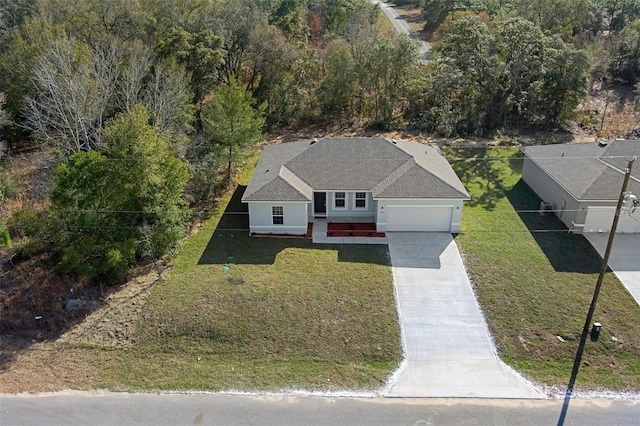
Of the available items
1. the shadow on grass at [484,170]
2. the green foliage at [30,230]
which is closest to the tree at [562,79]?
the shadow on grass at [484,170]

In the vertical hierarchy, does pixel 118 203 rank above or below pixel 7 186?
above

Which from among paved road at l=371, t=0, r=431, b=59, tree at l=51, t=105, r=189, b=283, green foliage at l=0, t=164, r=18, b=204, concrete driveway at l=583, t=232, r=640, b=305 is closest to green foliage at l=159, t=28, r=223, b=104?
green foliage at l=0, t=164, r=18, b=204

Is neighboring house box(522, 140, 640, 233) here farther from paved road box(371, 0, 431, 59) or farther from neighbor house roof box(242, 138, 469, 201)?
paved road box(371, 0, 431, 59)

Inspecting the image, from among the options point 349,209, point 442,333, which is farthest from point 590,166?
point 442,333

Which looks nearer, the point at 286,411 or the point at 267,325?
the point at 286,411

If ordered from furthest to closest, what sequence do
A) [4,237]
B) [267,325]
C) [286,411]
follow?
[4,237] → [267,325] → [286,411]

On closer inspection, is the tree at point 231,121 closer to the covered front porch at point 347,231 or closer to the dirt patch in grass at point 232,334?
the covered front porch at point 347,231

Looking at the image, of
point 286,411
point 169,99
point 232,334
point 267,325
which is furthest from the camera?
point 169,99

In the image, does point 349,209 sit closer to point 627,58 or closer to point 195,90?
point 195,90
